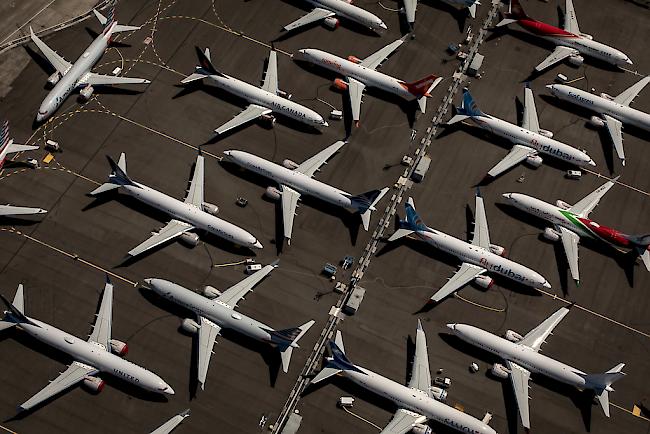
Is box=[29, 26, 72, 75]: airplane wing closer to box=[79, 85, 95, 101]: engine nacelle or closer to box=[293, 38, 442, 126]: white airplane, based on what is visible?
box=[79, 85, 95, 101]: engine nacelle

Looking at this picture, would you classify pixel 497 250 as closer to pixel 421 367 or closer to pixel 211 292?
pixel 421 367

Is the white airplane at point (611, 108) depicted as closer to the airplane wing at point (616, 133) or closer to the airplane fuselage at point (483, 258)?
the airplane wing at point (616, 133)

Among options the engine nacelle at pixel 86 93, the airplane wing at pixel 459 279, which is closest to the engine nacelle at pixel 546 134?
the airplane wing at pixel 459 279

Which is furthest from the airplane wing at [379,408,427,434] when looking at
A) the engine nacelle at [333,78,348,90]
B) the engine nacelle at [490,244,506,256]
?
the engine nacelle at [333,78,348,90]

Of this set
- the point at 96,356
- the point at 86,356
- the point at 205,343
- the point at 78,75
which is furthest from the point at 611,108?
the point at 86,356

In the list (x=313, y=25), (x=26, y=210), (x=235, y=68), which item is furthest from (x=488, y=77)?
(x=26, y=210)
